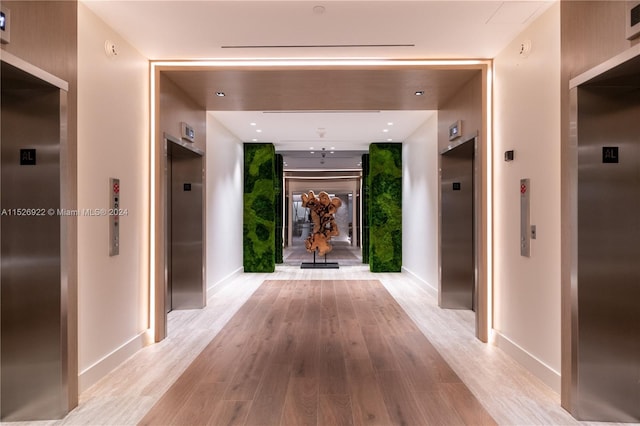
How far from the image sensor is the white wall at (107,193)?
3.41 meters

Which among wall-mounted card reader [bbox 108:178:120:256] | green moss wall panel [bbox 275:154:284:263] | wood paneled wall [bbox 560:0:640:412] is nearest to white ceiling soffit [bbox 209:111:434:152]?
green moss wall panel [bbox 275:154:284:263]

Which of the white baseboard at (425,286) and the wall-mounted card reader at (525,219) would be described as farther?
the white baseboard at (425,286)

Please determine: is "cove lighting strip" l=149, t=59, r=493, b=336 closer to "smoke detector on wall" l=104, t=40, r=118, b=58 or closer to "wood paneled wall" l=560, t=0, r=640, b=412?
"smoke detector on wall" l=104, t=40, r=118, b=58

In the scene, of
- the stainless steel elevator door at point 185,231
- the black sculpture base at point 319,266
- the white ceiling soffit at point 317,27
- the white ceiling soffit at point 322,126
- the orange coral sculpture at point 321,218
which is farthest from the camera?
the black sculpture base at point 319,266

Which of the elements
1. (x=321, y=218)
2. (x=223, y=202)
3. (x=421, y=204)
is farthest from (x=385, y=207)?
(x=223, y=202)

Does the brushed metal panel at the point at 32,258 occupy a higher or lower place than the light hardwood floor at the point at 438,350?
higher

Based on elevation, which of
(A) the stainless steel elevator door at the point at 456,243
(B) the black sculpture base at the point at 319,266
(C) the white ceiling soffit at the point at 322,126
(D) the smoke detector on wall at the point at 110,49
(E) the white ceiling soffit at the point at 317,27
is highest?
(E) the white ceiling soffit at the point at 317,27

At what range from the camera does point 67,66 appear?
3.01 m

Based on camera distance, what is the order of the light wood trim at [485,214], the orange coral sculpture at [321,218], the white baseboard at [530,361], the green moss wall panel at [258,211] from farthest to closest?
1. the orange coral sculpture at [321,218]
2. the green moss wall panel at [258,211]
3. the light wood trim at [485,214]
4. the white baseboard at [530,361]

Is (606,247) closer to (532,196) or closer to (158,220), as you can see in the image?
(532,196)

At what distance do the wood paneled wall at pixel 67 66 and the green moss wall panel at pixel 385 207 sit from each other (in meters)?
7.58

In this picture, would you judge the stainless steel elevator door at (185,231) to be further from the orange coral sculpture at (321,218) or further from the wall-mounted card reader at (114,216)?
the orange coral sculpture at (321,218)

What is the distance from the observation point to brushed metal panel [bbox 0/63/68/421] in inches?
112

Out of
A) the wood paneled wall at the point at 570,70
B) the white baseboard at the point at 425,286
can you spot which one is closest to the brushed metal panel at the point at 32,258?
the wood paneled wall at the point at 570,70
